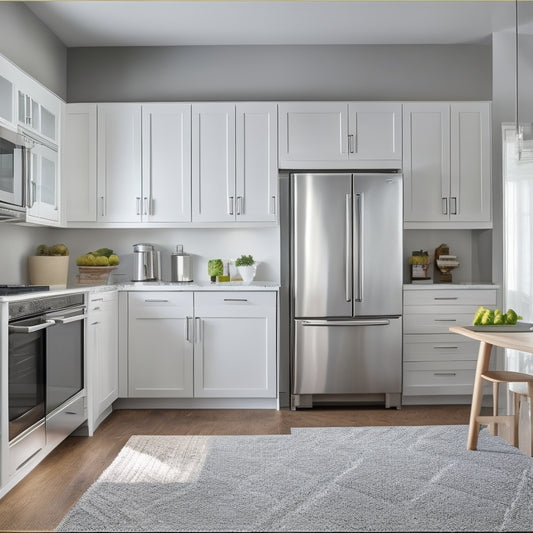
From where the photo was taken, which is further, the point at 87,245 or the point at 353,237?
the point at 87,245

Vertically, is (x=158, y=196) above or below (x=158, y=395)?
above

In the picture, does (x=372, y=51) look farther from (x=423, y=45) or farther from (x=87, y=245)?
(x=87, y=245)

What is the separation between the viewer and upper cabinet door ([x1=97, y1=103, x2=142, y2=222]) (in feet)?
14.8

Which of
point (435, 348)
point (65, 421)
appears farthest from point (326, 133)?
point (65, 421)

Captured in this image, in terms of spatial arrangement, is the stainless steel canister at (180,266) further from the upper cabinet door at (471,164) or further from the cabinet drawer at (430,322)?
the upper cabinet door at (471,164)

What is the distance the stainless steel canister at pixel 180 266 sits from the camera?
4.71 meters

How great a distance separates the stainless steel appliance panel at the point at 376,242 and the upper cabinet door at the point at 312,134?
0.37 metres

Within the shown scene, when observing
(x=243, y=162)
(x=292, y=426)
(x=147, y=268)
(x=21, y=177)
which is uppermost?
(x=243, y=162)

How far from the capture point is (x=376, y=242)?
14.1ft

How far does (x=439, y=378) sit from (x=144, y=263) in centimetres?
246

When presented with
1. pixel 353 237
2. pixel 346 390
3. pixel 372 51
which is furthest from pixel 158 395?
pixel 372 51

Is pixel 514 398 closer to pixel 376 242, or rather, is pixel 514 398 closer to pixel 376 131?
pixel 376 242

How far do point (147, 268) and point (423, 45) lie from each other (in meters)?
2.94

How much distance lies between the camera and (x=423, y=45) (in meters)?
4.86
